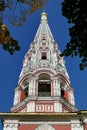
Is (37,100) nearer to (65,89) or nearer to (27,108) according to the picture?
(27,108)

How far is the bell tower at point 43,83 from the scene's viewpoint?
23047 millimetres

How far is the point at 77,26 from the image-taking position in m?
7.05

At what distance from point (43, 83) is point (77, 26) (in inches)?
735

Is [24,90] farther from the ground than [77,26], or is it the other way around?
[24,90]

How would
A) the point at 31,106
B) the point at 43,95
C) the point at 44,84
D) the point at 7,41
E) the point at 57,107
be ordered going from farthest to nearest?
the point at 44,84, the point at 43,95, the point at 31,106, the point at 57,107, the point at 7,41

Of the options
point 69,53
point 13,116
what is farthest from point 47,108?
point 69,53

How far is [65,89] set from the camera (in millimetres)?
25500

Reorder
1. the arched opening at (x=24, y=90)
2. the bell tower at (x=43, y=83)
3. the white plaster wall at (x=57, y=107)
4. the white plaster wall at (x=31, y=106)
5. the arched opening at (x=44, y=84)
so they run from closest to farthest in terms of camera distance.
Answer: the white plaster wall at (x=57, y=107)
the white plaster wall at (x=31, y=106)
the bell tower at (x=43, y=83)
the arched opening at (x=24, y=90)
the arched opening at (x=44, y=84)

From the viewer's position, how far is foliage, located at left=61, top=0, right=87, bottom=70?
269 inches

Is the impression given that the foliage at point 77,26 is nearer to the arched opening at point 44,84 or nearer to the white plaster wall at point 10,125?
the white plaster wall at point 10,125

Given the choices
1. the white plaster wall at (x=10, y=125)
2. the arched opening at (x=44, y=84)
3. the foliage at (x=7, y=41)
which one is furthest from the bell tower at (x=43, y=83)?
the foliage at (x=7, y=41)

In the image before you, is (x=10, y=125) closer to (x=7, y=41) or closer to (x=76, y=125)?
(x=76, y=125)

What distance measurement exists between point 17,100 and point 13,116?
3.01 m

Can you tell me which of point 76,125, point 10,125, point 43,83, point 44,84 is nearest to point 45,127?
point 76,125
